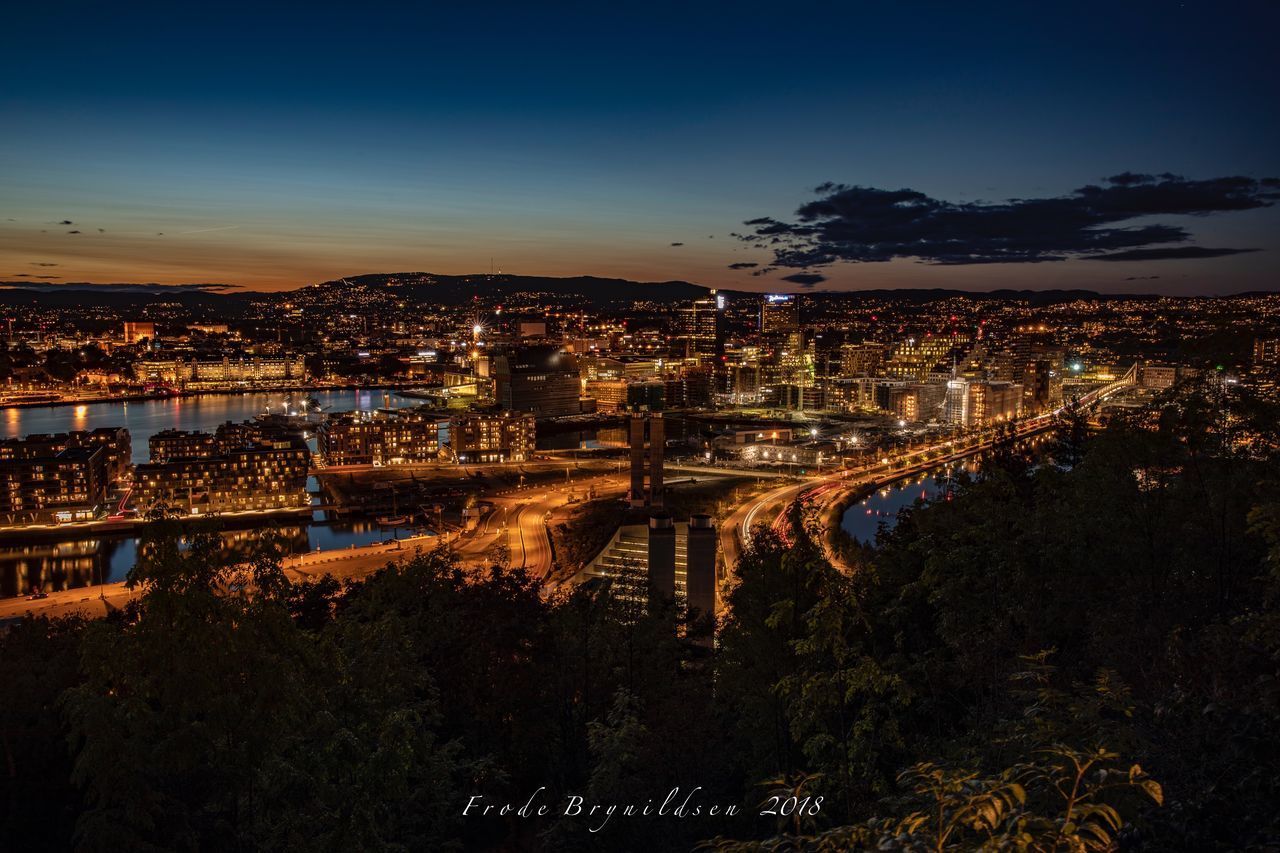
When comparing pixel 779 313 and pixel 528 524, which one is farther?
pixel 779 313

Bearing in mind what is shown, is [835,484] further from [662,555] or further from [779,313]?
[779,313]

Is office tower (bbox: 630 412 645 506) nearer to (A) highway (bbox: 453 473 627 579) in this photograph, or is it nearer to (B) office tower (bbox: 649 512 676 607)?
(A) highway (bbox: 453 473 627 579)

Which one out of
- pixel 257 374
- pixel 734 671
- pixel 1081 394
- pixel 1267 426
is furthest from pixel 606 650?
pixel 257 374

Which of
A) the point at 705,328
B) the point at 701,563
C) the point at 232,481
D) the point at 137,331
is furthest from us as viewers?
the point at 137,331

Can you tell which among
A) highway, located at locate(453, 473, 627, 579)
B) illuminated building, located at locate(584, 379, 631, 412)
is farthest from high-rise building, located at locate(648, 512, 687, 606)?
illuminated building, located at locate(584, 379, 631, 412)

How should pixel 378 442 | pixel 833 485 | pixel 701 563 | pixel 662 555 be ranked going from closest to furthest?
pixel 662 555, pixel 701 563, pixel 833 485, pixel 378 442

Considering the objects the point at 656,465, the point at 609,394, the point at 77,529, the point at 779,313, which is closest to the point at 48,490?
the point at 77,529

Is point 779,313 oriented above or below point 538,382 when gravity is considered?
above

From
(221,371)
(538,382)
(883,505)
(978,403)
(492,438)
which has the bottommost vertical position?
(883,505)

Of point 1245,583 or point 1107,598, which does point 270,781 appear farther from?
point 1245,583
